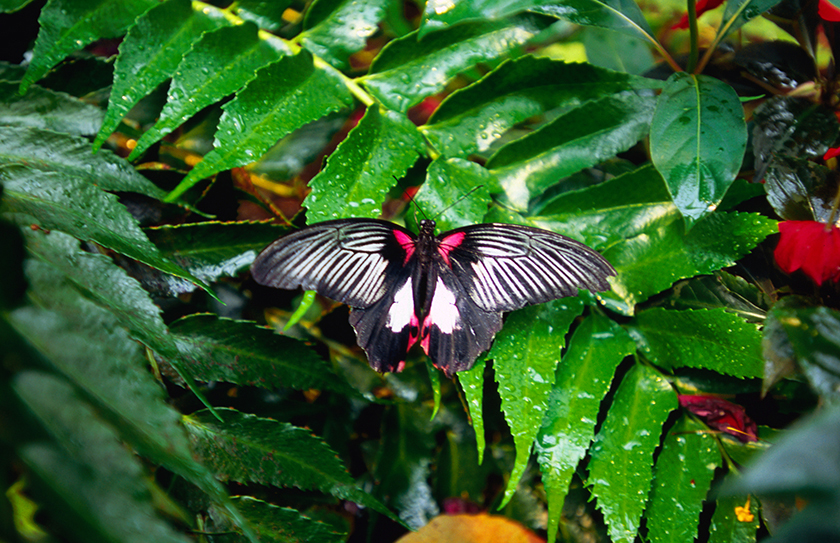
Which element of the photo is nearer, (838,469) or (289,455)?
(838,469)

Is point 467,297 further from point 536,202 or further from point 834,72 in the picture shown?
point 834,72

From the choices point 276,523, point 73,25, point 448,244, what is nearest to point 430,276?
point 448,244

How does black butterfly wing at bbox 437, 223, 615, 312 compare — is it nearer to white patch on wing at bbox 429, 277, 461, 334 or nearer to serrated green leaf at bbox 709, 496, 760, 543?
white patch on wing at bbox 429, 277, 461, 334

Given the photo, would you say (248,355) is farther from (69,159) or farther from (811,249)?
(811,249)

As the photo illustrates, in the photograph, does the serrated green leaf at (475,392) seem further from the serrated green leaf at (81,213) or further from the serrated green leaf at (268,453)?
the serrated green leaf at (81,213)

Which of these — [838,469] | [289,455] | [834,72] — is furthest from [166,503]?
[834,72]

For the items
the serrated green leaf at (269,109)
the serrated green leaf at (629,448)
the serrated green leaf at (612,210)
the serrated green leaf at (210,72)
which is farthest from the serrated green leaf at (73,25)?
the serrated green leaf at (629,448)

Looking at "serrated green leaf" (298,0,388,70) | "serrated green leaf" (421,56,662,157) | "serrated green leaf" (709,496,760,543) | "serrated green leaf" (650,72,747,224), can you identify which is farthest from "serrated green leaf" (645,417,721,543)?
"serrated green leaf" (298,0,388,70)
